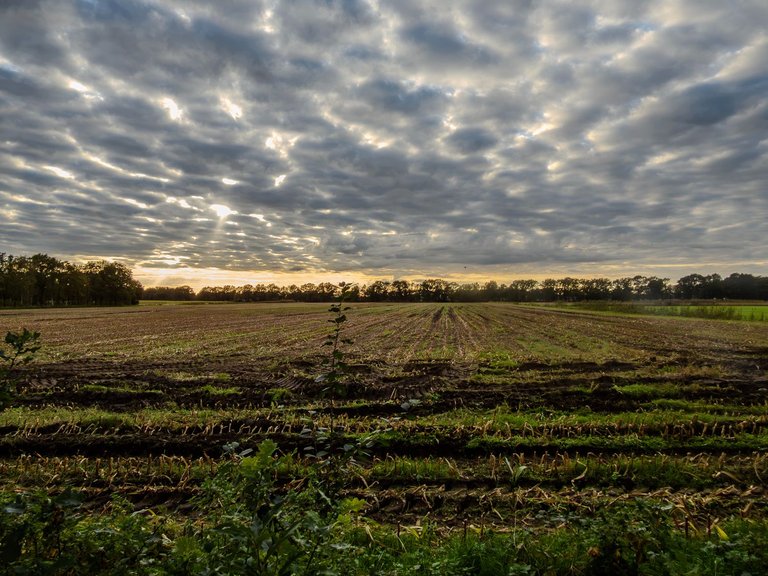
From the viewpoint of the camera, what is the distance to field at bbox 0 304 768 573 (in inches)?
222

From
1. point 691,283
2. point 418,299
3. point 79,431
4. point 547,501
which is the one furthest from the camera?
point 418,299

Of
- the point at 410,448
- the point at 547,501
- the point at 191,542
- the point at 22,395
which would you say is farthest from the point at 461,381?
the point at 22,395

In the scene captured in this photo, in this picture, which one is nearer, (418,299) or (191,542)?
(191,542)

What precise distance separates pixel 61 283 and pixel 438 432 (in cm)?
12073

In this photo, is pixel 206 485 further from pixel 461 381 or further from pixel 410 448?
pixel 461 381

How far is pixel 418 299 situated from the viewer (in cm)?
15525

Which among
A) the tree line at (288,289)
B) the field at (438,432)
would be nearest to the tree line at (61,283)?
the tree line at (288,289)

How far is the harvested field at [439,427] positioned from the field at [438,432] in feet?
0.14

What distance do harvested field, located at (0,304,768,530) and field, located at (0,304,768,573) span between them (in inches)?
1.7

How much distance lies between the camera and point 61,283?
3991 inches

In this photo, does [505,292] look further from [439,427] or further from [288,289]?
[439,427]

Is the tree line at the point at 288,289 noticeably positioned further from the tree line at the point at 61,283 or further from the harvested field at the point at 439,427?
the harvested field at the point at 439,427

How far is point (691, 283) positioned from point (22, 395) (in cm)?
13835

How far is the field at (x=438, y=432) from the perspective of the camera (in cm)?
564
